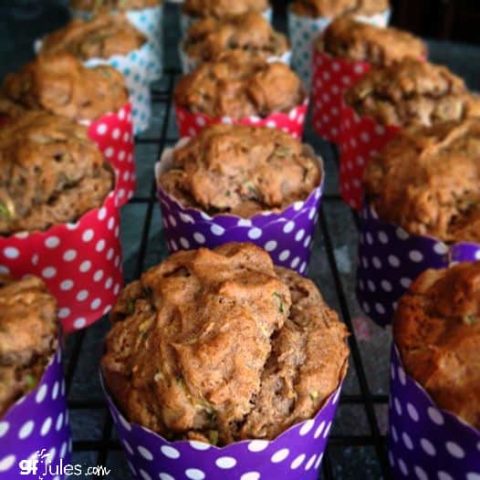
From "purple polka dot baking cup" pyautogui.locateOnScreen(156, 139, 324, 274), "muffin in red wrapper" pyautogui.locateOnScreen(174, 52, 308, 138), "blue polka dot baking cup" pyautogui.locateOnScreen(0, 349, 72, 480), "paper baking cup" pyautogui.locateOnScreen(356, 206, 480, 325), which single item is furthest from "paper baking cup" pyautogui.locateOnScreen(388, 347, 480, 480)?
"muffin in red wrapper" pyautogui.locateOnScreen(174, 52, 308, 138)

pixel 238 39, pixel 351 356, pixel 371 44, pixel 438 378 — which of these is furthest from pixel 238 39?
pixel 438 378

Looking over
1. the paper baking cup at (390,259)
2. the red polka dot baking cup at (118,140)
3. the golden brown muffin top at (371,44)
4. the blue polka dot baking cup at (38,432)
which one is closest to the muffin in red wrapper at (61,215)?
the red polka dot baking cup at (118,140)

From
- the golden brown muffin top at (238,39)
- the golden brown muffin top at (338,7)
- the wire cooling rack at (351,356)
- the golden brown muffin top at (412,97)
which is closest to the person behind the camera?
the wire cooling rack at (351,356)

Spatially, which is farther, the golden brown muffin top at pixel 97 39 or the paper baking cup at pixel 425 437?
the golden brown muffin top at pixel 97 39

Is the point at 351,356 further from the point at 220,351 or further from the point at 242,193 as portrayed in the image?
the point at 220,351

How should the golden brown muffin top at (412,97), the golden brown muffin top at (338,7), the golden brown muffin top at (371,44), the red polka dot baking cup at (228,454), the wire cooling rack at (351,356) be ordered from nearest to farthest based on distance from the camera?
the red polka dot baking cup at (228,454) → the wire cooling rack at (351,356) → the golden brown muffin top at (412,97) → the golden brown muffin top at (371,44) → the golden brown muffin top at (338,7)

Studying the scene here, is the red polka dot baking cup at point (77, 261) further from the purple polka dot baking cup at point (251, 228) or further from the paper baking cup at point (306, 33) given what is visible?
the paper baking cup at point (306, 33)
